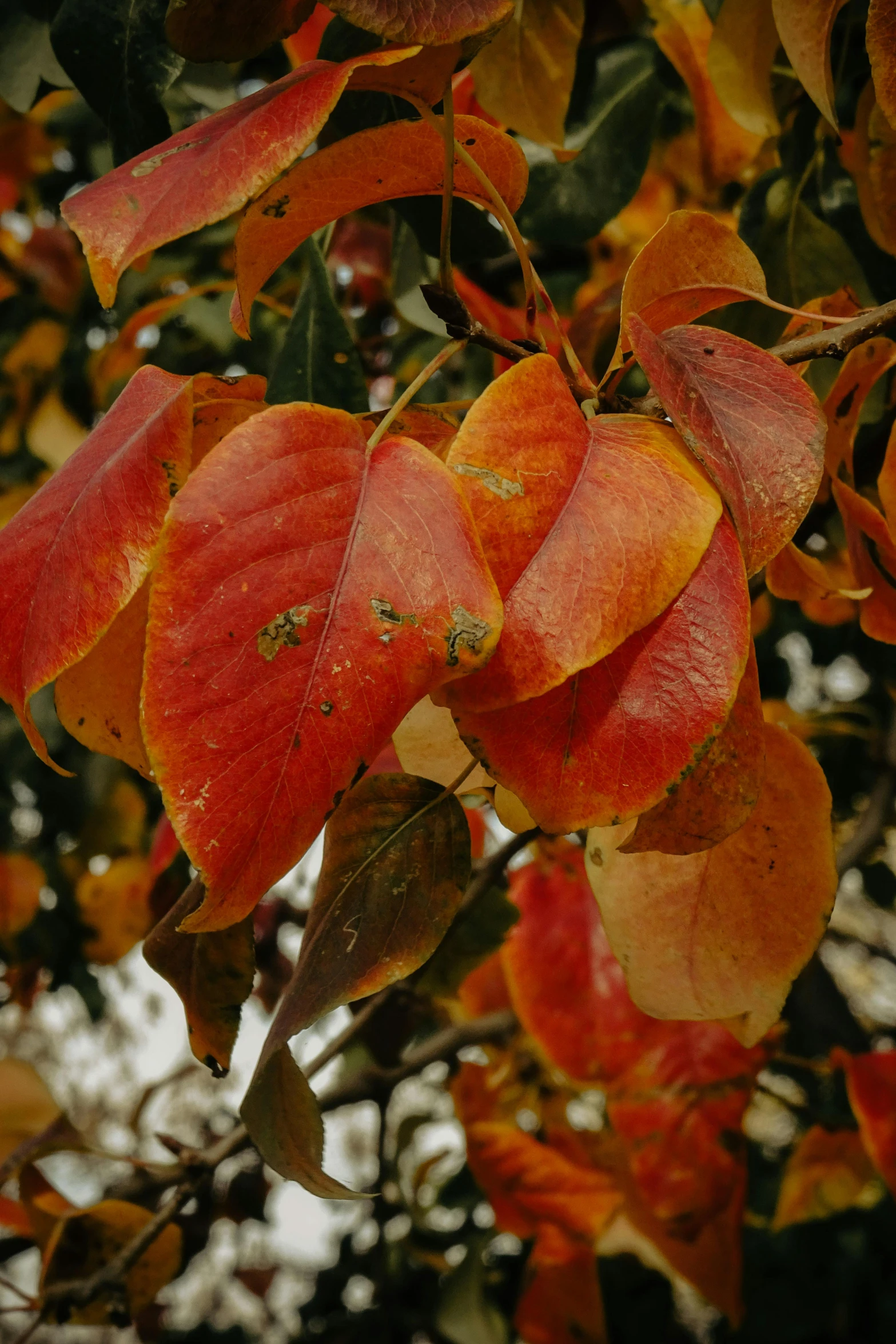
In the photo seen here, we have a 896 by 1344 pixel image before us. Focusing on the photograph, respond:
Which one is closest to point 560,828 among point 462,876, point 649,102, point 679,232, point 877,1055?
point 462,876

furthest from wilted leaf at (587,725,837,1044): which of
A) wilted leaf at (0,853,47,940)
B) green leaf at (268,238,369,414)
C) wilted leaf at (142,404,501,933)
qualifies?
wilted leaf at (0,853,47,940)

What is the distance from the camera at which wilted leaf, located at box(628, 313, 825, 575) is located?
0.29 metres

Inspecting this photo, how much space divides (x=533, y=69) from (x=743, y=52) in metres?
0.11

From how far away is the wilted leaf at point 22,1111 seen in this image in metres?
0.89

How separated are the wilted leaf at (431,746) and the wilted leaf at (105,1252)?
469mm

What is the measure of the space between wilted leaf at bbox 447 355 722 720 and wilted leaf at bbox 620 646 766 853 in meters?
0.05

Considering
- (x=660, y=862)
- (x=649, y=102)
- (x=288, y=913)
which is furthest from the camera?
(x=288, y=913)

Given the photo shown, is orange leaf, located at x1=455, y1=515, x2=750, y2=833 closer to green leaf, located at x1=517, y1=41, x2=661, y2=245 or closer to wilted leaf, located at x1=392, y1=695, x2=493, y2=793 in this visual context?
wilted leaf, located at x1=392, y1=695, x2=493, y2=793

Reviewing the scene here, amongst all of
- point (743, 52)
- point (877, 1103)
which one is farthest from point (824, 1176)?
point (743, 52)

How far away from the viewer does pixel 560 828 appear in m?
0.27

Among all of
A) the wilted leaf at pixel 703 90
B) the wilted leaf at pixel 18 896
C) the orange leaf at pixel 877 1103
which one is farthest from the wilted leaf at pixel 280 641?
the wilted leaf at pixel 18 896

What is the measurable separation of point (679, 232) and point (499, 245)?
189 mm

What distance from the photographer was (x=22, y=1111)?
0.89 metres

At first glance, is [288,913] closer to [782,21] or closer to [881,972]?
[782,21]
